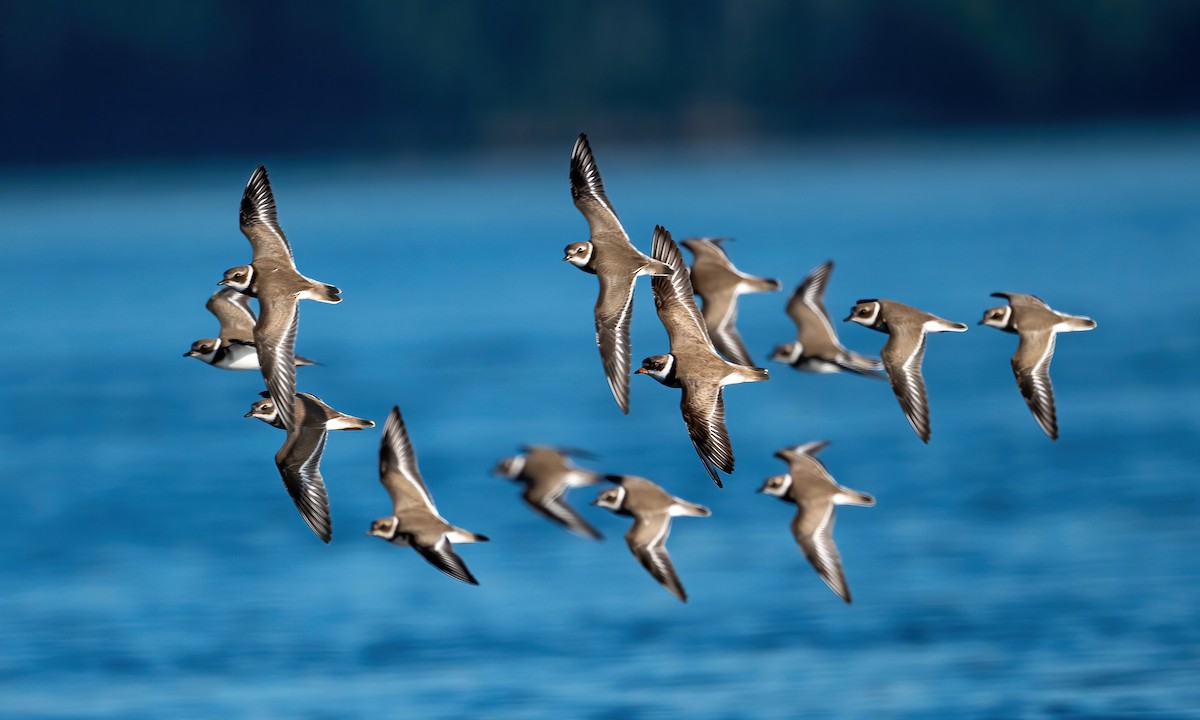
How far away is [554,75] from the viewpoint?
160 meters

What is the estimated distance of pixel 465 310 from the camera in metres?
64.6

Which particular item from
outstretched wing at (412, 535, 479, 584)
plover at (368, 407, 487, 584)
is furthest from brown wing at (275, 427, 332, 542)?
outstretched wing at (412, 535, 479, 584)

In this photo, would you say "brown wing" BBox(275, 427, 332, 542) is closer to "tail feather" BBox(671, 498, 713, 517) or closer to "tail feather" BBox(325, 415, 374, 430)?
"tail feather" BBox(325, 415, 374, 430)

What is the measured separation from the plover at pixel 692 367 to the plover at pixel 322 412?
1.66 meters

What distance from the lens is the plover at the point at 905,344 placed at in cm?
1165

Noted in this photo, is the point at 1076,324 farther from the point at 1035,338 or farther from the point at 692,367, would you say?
the point at 692,367

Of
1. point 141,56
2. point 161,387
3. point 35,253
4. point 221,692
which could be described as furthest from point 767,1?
point 221,692

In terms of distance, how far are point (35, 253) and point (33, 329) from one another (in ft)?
138

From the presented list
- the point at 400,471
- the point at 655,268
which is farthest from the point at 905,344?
the point at 400,471

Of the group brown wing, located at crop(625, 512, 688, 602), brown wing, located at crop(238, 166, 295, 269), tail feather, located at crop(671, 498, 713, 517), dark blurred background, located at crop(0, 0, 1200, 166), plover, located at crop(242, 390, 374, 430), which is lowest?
brown wing, located at crop(625, 512, 688, 602)

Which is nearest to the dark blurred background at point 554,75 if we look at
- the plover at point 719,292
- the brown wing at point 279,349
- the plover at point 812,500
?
the plover at point 812,500

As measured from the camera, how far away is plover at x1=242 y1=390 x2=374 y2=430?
39.6 ft

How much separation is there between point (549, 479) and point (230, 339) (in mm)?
2248

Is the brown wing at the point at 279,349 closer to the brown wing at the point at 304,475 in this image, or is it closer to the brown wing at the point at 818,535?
the brown wing at the point at 304,475
